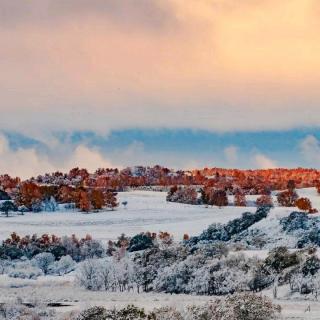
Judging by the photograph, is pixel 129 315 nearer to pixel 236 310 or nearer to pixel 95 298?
pixel 236 310

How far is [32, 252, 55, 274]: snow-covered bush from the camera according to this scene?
142m

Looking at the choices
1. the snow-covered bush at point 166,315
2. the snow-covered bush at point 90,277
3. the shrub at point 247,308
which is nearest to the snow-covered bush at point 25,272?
the snow-covered bush at point 90,277

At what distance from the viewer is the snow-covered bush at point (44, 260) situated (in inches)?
5576

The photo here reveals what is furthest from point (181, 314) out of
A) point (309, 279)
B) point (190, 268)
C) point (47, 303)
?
point (190, 268)

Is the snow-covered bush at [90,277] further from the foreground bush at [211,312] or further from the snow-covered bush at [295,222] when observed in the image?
the snow-covered bush at [295,222]

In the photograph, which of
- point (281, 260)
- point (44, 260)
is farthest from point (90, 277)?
point (44, 260)

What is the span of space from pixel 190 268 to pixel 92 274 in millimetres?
13844

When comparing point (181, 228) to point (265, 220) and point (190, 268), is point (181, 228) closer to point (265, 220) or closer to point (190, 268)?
point (265, 220)

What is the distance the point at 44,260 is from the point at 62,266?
4.84 metres

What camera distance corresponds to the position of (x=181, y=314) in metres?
67.4

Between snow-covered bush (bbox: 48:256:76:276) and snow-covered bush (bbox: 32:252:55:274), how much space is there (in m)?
0.69

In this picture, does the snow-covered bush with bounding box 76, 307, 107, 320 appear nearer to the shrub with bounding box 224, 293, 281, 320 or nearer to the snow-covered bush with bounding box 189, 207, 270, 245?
the shrub with bounding box 224, 293, 281, 320

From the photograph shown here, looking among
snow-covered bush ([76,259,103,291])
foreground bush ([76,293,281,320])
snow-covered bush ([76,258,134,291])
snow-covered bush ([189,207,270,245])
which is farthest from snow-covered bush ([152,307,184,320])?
snow-covered bush ([189,207,270,245])

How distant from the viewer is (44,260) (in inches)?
5694
